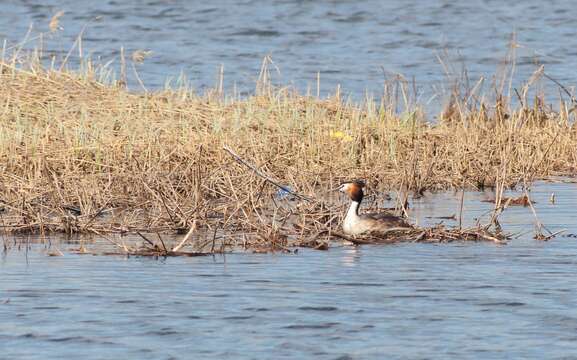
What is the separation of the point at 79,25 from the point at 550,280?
72.8ft

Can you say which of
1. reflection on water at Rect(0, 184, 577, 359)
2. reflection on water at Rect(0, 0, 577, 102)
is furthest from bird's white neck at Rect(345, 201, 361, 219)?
reflection on water at Rect(0, 0, 577, 102)

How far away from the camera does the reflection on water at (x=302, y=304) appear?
289 inches

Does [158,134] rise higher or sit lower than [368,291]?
higher

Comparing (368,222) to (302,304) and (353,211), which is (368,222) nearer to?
(353,211)

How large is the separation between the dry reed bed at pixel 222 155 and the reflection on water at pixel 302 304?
2.27ft

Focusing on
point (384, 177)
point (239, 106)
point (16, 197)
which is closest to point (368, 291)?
point (16, 197)

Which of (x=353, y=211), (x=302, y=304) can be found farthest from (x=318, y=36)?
(x=302, y=304)

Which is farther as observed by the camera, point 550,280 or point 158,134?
point 158,134

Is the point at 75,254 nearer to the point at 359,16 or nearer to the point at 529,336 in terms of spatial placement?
the point at 529,336

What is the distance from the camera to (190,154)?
1246cm

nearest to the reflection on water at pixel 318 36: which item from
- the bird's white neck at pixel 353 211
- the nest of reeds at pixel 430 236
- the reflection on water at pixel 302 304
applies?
the bird's white neck at pixel 353 211

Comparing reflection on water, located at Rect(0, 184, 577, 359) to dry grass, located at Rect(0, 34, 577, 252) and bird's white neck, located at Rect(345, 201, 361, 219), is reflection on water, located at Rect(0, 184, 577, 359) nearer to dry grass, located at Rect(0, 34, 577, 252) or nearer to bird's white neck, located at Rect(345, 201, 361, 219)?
bird's white neck, located at Rect(345, 201, 361, 219)

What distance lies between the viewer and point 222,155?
12461 mm

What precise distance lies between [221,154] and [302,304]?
4.32m
